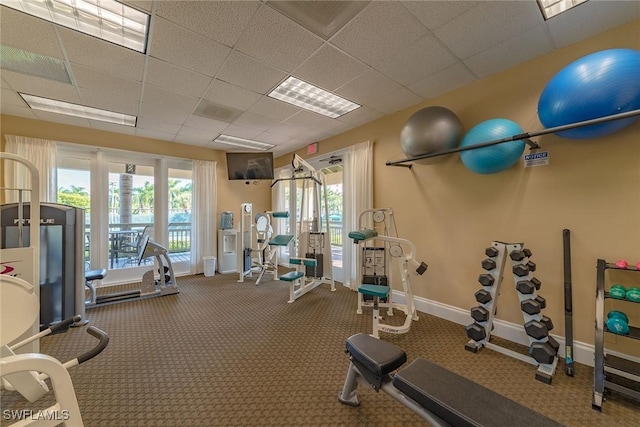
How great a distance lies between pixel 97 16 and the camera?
1.97 m

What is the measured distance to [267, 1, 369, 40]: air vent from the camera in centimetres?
180

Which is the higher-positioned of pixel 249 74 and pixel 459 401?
pixel 249 74

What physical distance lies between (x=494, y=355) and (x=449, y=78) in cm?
292

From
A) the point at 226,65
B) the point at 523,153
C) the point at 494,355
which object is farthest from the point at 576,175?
the point at 226,65

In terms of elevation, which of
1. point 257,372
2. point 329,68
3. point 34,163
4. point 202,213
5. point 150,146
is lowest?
point 257,372

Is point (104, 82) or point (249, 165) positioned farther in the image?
point (249, 165)

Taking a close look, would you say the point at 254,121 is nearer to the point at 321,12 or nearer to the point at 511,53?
the point at 321,12

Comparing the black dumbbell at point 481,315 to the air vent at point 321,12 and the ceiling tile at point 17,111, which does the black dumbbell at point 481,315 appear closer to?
the air vent at point 321,12

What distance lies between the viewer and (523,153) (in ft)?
8.07

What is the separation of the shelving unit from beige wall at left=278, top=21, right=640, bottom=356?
24 centimetres

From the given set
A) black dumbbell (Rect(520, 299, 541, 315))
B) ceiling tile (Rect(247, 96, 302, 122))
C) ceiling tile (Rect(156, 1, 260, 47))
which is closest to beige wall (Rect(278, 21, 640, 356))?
black dumbbell (Rect(520, 299, 541, 315))

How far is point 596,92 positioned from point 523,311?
178 cm

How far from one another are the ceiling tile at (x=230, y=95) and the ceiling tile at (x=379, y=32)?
1.42 m

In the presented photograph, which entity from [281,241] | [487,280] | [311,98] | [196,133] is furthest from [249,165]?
[487,280]
